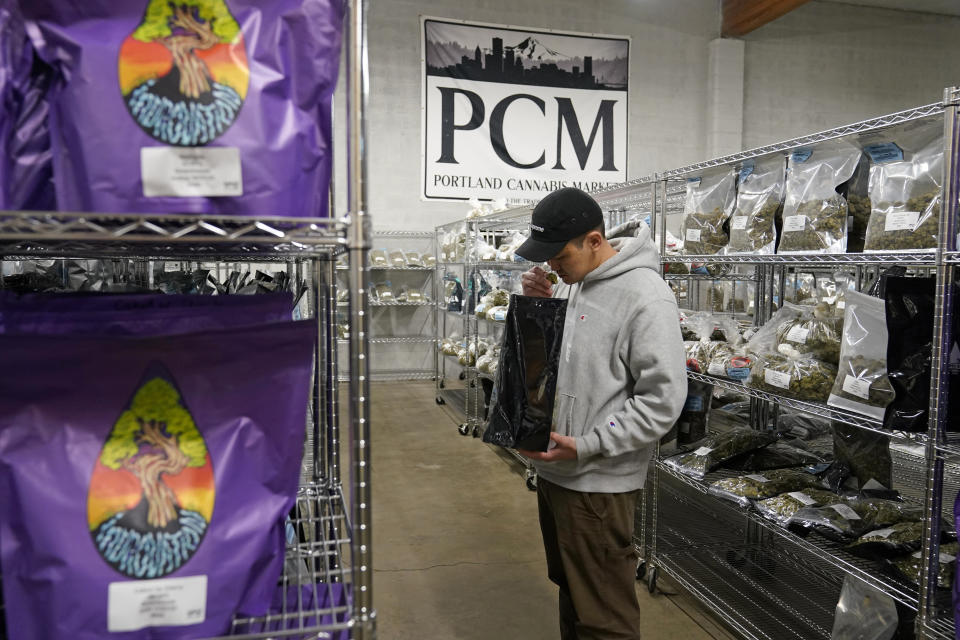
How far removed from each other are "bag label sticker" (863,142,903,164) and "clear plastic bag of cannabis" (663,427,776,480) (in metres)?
1.27

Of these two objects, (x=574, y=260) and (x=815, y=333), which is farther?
(x=815, y=333)

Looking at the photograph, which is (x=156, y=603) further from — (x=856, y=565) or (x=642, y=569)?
(x=642, y=569)

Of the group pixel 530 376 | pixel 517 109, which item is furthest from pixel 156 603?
pixel 517 109

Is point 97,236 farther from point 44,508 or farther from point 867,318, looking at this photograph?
point 867,318

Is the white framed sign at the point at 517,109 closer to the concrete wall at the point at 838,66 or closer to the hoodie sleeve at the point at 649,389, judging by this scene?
the concrete wall at the point at 838,66

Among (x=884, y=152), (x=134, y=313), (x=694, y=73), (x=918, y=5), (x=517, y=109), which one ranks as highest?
(x=918, y=5)

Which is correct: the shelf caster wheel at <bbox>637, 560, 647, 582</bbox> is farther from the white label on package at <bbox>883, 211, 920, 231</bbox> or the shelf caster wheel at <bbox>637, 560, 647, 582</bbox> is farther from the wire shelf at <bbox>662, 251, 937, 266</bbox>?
the white label on package at <bbox>883, 211, 920, 231</bbox>

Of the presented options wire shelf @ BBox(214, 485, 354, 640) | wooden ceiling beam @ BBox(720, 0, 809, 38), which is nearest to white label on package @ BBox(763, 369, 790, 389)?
wire shelf @ BBox(214, 485, 354, 640)

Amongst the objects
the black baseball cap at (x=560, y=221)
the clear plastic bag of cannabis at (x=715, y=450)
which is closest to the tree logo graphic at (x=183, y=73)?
the black baseball cap at (x=560, y=221)

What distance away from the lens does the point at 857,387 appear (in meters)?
2.02

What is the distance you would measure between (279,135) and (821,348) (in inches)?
82.0

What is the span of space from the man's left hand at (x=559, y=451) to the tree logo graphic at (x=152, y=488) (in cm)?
118

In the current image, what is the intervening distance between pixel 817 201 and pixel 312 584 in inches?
79.1

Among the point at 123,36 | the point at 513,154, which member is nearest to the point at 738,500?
the point at 123,36
